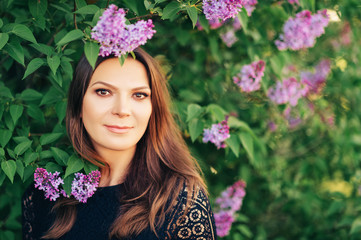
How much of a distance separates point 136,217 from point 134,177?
0.60 feet

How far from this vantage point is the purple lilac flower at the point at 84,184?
1484 millimetres

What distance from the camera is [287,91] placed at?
223 cm

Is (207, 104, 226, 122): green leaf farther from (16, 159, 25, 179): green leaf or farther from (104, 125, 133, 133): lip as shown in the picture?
(16, 159, 25, 179): green leaf

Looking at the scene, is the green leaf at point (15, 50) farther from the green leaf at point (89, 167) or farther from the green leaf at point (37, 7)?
the green leaf at point (89, 167)

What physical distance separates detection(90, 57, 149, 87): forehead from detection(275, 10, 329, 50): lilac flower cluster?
107cm

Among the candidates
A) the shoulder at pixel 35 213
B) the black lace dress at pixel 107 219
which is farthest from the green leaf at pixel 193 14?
the shoulder at pixel 35 213

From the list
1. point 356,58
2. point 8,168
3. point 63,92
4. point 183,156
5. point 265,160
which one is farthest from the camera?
point 265,160

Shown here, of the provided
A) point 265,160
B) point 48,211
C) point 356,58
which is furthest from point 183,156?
point 356,58

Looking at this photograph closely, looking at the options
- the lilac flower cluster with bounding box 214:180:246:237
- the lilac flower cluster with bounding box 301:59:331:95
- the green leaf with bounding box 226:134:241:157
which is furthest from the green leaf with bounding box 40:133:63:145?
the lilac flower cluster with bounding box 301:59:331:95

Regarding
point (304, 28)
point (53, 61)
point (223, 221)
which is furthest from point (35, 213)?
point (304, 28)

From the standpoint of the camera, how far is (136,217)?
5.00 ft

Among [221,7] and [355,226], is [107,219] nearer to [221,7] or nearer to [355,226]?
[221,7]

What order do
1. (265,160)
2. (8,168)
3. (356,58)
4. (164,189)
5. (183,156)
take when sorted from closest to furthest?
(8,168), (164,189), (183,156), (356,58), (265,160)

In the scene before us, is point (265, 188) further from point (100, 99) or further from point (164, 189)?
point (100, 99)
